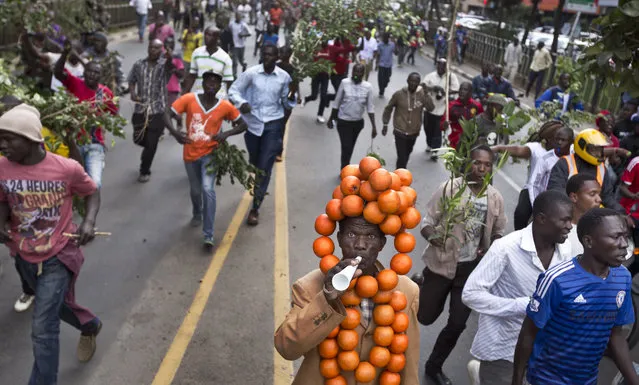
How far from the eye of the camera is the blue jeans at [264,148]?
304 inches

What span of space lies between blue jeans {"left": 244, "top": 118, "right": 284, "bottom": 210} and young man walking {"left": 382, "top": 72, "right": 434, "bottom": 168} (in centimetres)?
225

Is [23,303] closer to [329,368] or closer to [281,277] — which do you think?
[281,277]

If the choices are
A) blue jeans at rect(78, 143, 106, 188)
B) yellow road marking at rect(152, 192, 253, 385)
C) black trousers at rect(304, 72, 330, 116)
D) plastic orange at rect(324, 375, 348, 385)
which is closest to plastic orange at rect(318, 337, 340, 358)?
plastic orange at rect(324, 375, 348, 385)

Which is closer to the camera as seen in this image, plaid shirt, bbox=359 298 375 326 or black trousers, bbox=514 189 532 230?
plaid shirt, bbox=359 298 375 326

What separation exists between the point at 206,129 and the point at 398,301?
174 inches

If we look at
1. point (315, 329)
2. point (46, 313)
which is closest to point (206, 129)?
point (46, 313)

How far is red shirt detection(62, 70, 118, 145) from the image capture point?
662 cm

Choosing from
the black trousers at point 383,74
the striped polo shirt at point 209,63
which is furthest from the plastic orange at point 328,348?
the black trousers at point 383,74

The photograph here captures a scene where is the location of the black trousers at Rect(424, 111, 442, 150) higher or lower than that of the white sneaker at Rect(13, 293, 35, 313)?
lower

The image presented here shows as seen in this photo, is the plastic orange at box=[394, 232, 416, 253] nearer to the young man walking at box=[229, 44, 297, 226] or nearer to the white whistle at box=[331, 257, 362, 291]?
the white whistle at box=[331, 257, 362, 291]

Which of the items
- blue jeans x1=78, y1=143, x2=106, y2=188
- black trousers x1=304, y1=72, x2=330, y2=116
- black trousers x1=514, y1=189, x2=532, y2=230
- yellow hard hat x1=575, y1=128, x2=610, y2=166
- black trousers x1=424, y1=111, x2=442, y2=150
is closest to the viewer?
yellow hard hat x1=575, y1=128, x2=610, y2=166

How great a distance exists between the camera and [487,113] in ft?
25.8

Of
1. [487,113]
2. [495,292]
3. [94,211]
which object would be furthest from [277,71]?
[495,292]

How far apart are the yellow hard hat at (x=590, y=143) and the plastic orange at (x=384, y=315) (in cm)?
352
